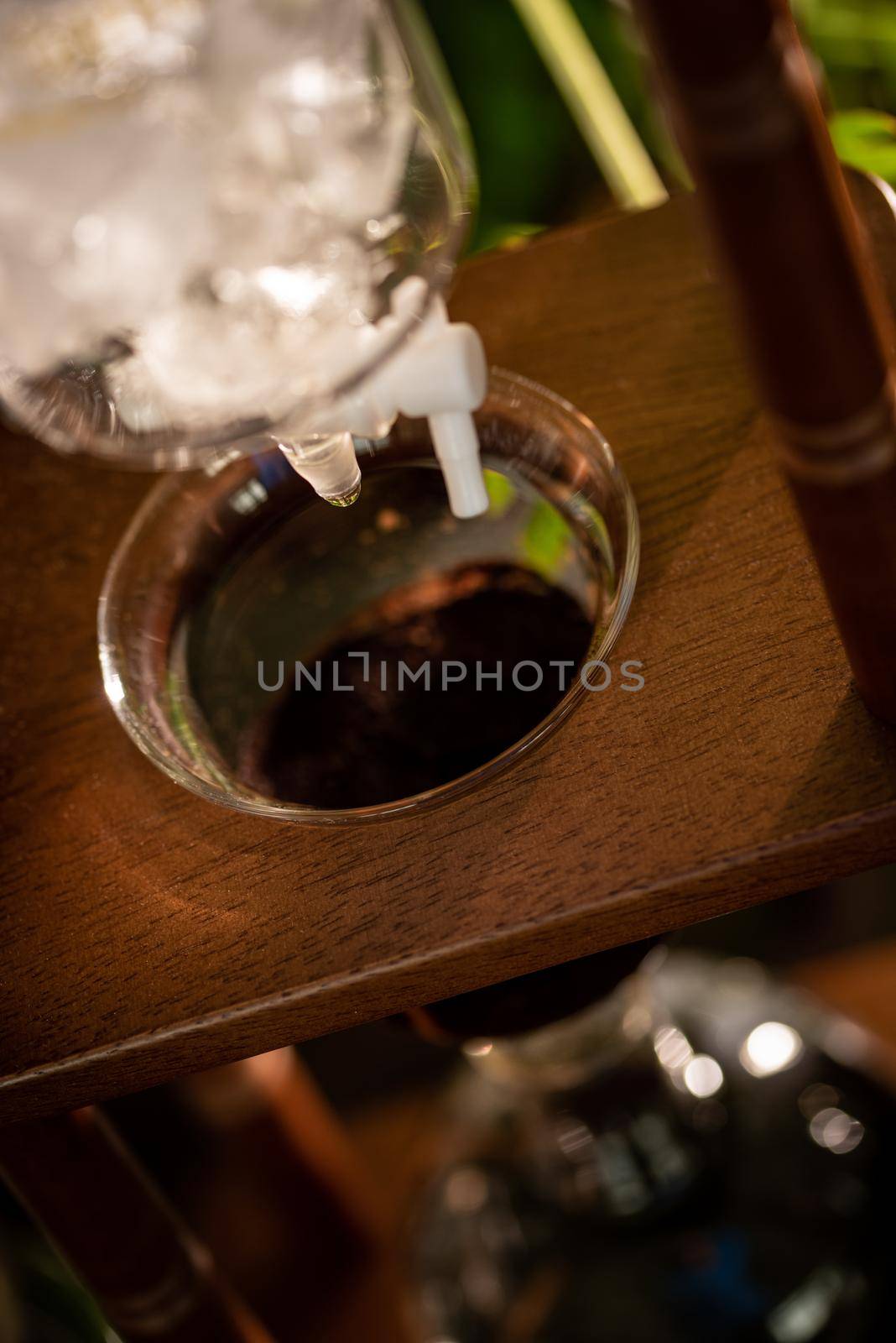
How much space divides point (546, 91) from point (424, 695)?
63 centimetres

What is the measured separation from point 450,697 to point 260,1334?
33cm

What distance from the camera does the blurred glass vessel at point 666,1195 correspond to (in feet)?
2.18

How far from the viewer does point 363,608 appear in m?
0.49

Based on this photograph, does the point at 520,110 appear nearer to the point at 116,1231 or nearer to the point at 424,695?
the point at 424,695

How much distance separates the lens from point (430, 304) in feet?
1.14

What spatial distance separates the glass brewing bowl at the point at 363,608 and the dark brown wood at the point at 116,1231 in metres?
0.15

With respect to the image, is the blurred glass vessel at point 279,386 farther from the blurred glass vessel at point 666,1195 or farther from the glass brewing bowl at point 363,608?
the blurred glass vessel at point 666,1195

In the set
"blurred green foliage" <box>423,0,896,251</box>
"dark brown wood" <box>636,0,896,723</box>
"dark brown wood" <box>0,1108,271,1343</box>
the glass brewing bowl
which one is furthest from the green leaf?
"dark brown wood" <box>0,1108,271,1343</box>

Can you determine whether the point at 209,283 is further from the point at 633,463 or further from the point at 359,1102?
the point at 359,1102

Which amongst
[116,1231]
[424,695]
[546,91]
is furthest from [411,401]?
[546,91]

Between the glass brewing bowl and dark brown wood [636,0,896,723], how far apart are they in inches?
4.3

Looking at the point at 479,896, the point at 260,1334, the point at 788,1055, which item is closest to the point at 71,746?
the point at 479,896

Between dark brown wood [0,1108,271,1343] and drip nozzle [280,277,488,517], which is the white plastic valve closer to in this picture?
drip nozzle [280,277,488,517]

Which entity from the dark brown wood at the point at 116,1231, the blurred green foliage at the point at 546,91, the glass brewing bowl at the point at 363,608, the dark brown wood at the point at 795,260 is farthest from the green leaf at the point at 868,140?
the dark brown wood at the point at 116,1231
